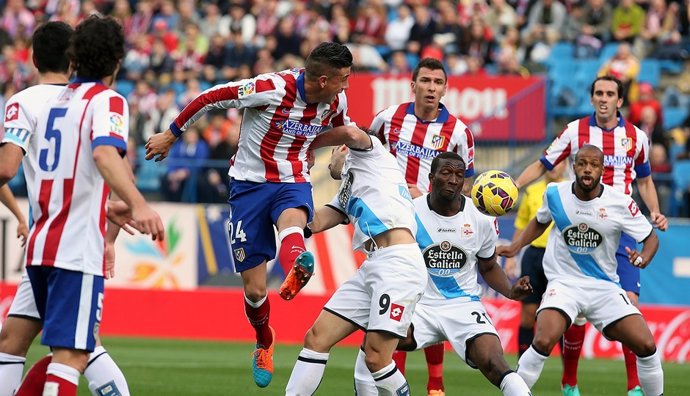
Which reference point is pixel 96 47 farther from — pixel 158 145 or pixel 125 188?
pixel 158 145

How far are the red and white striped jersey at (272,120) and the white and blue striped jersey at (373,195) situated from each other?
565 mm

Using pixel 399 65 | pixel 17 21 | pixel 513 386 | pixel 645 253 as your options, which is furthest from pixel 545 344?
pixel 17 21

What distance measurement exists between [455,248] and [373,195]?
0.96 metres

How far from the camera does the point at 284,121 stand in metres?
9.38

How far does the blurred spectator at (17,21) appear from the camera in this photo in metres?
26.0

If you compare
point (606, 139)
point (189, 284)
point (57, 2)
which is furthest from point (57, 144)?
point (57, 2)

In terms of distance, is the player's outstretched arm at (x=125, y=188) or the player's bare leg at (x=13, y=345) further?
the player's bare leg at (x=13, y=345)

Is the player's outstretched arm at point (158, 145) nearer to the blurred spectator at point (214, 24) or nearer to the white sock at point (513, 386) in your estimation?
the white sock at point (513, 386)

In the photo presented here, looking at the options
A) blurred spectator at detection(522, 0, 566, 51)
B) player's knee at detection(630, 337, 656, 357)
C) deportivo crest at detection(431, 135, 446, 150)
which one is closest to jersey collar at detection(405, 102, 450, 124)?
deportivo crest at detection(431, 135, 446, 150)

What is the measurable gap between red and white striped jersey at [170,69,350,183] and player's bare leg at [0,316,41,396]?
240 centimetres

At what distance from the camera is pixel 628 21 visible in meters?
22.5

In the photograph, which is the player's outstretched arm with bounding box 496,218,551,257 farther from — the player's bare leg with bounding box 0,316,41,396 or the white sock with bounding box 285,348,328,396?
the player's bare leg with bounding box 0,316,41,396

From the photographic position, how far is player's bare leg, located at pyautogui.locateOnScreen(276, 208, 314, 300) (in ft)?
27.4

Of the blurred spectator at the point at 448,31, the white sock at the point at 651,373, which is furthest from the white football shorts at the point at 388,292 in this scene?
the blurred spectator at the point at 448,31
